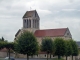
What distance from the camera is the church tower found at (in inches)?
5851

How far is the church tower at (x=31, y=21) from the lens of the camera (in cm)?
14862

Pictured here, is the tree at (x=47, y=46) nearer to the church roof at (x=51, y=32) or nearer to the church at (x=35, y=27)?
the church roof at (x=51, y=32)

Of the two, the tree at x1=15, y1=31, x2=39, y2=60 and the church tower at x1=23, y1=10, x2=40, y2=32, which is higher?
the church tower at x1=23, y1=10, x2=40, y2=32

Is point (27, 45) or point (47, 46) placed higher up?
point (47, 46)

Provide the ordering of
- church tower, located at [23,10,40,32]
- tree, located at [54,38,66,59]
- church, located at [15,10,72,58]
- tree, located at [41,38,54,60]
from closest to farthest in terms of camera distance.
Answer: tree, located at [41,38,54,60], tree, located at [54,38,66,59], church, located at [15,10,72,58], church tower, located at [23,10,40,32]

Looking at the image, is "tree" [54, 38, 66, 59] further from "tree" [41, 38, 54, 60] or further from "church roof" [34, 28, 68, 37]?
"church roof" [34, 28, 68, 37]

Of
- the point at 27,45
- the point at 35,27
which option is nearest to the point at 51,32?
the point at 35,27

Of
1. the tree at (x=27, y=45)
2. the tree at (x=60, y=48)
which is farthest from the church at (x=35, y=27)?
the tree at (x=27, y=45)

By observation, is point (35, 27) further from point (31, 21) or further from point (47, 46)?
point (47, 46)

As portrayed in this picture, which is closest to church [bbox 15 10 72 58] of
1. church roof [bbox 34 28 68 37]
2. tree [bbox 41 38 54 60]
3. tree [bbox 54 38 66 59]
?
church roof [bbox 34 28 68 37]

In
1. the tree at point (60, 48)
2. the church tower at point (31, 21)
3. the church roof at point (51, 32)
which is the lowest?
the tree at point (60, 48)

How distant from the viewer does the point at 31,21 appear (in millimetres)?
148750

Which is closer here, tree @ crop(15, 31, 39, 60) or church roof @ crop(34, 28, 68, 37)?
tree @ crop(15, 31, 39, 60)

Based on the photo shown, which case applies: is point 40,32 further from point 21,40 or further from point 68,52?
point 21,40
